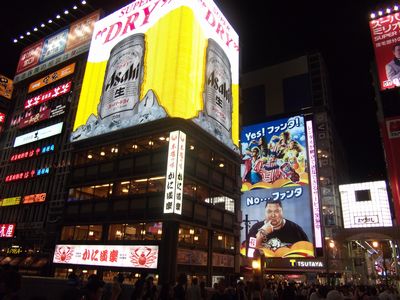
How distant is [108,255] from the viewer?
34.9 m

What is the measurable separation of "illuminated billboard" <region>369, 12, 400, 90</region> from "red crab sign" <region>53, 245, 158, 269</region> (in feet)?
78.8

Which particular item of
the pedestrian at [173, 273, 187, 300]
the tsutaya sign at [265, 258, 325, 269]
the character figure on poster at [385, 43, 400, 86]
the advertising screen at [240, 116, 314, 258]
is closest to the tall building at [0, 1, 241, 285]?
the pedestrian at [173, 273, 187, 300]

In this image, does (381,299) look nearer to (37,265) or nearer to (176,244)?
(176,244)

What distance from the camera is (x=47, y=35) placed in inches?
2625

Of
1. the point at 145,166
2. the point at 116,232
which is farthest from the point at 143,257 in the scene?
the point at 145,166

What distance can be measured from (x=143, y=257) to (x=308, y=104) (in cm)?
4926

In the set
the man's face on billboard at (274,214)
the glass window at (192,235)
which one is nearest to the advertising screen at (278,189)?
the man's face on billboard at (274,214)

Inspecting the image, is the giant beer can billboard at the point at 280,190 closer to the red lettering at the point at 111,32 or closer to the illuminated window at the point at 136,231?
the illuminated window at the point at 136,231

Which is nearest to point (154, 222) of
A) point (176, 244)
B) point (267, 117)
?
point (176, 244)

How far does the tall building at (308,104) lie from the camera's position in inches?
2410

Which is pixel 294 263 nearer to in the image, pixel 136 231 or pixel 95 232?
pixel 136 231

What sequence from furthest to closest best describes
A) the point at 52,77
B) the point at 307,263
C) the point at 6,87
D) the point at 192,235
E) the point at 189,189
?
the point at 6,87 < the point at 52,77 < the point at 307,263 < the point at 189,189 < the point at 192,235

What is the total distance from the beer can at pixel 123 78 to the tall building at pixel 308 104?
2561 centimetres

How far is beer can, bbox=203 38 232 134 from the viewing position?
3963 centimetres
